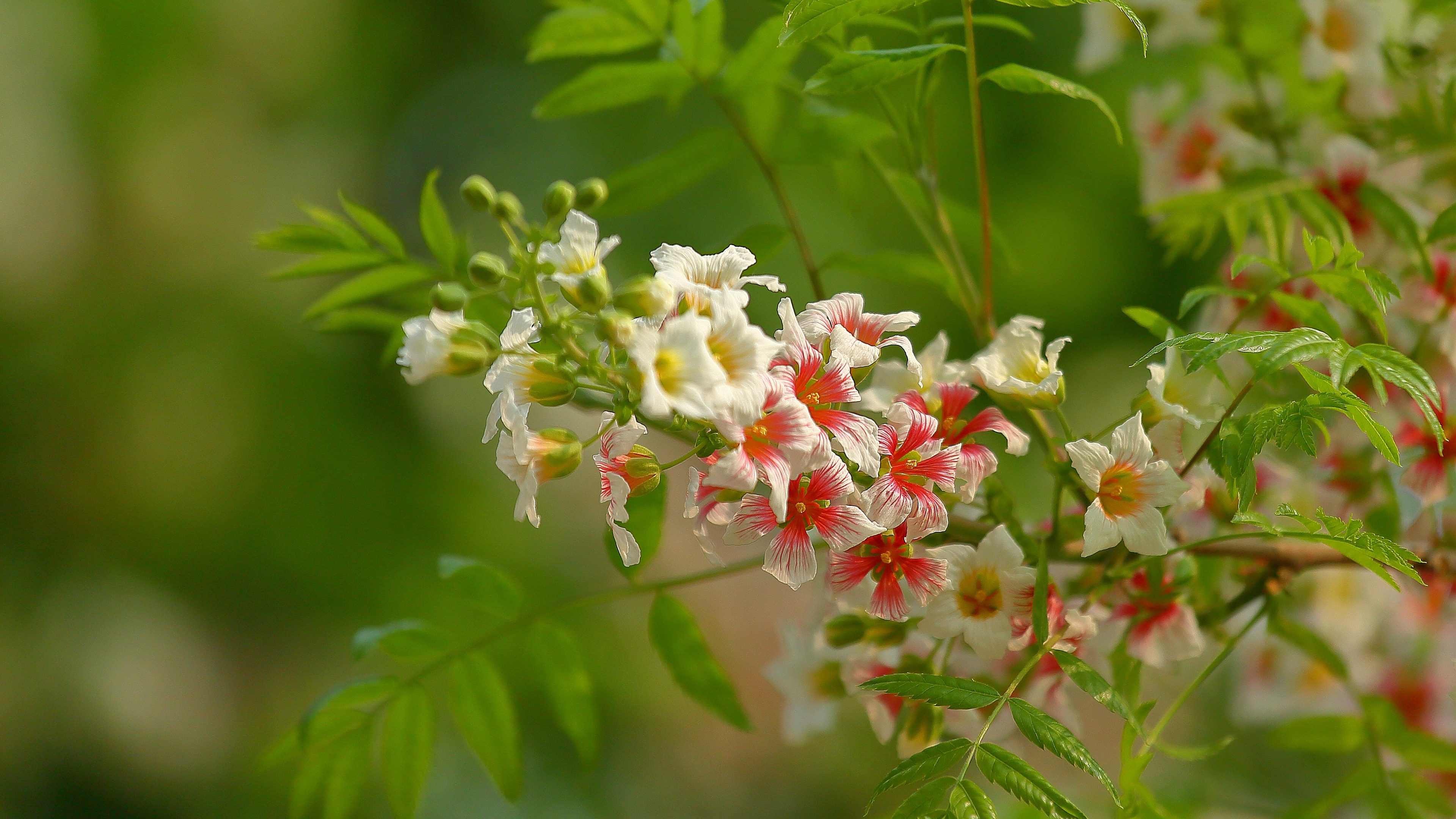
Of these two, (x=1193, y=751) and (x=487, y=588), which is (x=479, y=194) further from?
(x=1193, y=751)

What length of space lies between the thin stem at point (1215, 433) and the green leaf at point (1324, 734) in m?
0.30

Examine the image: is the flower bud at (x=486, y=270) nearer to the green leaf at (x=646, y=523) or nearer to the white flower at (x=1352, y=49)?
the green leaf at (x=646, y=523)

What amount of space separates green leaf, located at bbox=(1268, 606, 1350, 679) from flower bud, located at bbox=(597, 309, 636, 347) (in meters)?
0.38

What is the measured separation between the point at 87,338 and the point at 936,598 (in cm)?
275

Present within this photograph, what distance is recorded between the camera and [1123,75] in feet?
4.46

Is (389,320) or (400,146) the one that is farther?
(400,146)

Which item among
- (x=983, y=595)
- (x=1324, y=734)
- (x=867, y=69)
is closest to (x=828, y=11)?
(x=867, y=69)

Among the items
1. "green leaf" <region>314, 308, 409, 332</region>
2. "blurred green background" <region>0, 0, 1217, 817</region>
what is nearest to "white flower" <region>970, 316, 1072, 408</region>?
"green leaf" <region>314, 308, 409, 332</region>

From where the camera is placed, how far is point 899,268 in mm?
524

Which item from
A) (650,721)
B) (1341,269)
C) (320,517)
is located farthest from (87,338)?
(1341,269)

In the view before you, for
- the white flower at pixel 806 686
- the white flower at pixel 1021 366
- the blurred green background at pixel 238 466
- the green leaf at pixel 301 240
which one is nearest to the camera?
the white flower at pixel 1021 366

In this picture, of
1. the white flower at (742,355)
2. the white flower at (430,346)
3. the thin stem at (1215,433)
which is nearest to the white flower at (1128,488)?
the thin stem at (1215,433)

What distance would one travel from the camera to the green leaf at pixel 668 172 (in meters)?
0.53

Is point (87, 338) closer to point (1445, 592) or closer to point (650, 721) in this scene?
point (650, 721)
